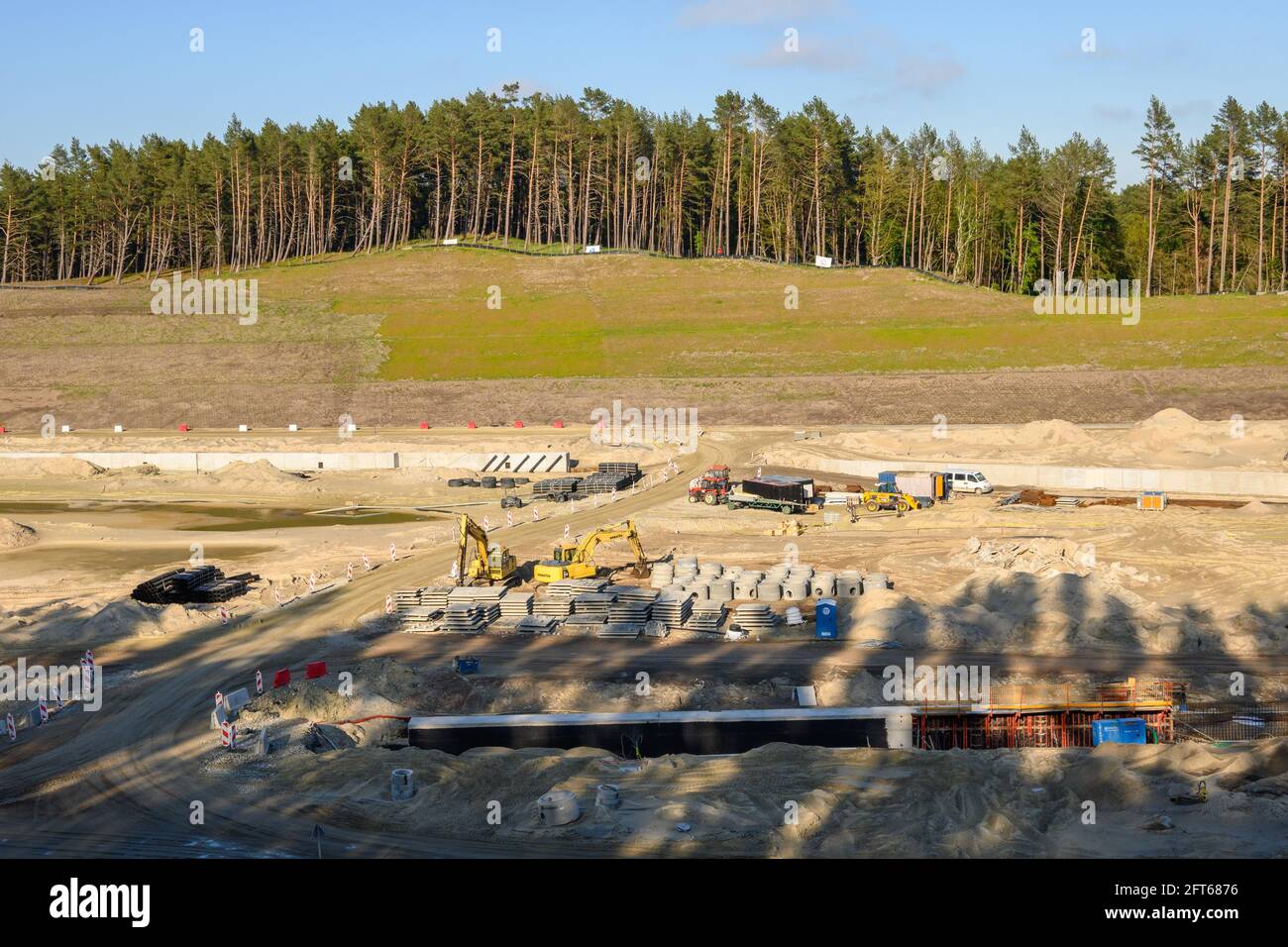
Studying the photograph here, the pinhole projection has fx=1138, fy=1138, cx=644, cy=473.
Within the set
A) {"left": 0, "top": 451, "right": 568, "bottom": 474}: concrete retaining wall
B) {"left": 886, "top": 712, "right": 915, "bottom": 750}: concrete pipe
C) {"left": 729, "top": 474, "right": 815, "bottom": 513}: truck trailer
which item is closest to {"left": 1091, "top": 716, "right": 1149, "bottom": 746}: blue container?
{"left": 886, "top": 712, "right": 915, "bottom": 750}: concrete pipe

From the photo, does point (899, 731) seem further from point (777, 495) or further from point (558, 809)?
point (777, 495)

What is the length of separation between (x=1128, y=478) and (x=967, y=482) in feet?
25.8

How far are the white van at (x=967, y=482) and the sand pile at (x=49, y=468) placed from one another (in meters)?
50.2

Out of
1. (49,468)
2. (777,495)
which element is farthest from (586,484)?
(49,468)

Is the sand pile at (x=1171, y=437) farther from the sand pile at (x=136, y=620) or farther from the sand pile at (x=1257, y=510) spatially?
the sand pile at (x=136, y=620)

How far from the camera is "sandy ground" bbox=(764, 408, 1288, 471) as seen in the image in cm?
6016

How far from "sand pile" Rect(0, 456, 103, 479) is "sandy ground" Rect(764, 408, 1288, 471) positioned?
41101 millimetres

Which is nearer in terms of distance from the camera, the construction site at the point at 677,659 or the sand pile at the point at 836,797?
the sand pile at the point at 836,797

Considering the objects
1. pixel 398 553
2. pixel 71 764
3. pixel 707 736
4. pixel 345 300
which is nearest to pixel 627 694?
pixel 707 736

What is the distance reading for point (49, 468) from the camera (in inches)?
2736

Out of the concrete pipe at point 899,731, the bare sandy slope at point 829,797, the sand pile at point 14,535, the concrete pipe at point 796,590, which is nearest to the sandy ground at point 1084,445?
the concrete pipe at point 796,590

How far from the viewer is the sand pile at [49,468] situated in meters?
68.8

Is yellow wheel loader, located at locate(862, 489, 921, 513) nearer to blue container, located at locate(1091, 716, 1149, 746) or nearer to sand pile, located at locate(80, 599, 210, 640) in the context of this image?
blue container, located at locate(1091, 716, 1149, 746)

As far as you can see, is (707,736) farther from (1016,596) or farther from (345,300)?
(345,300)
